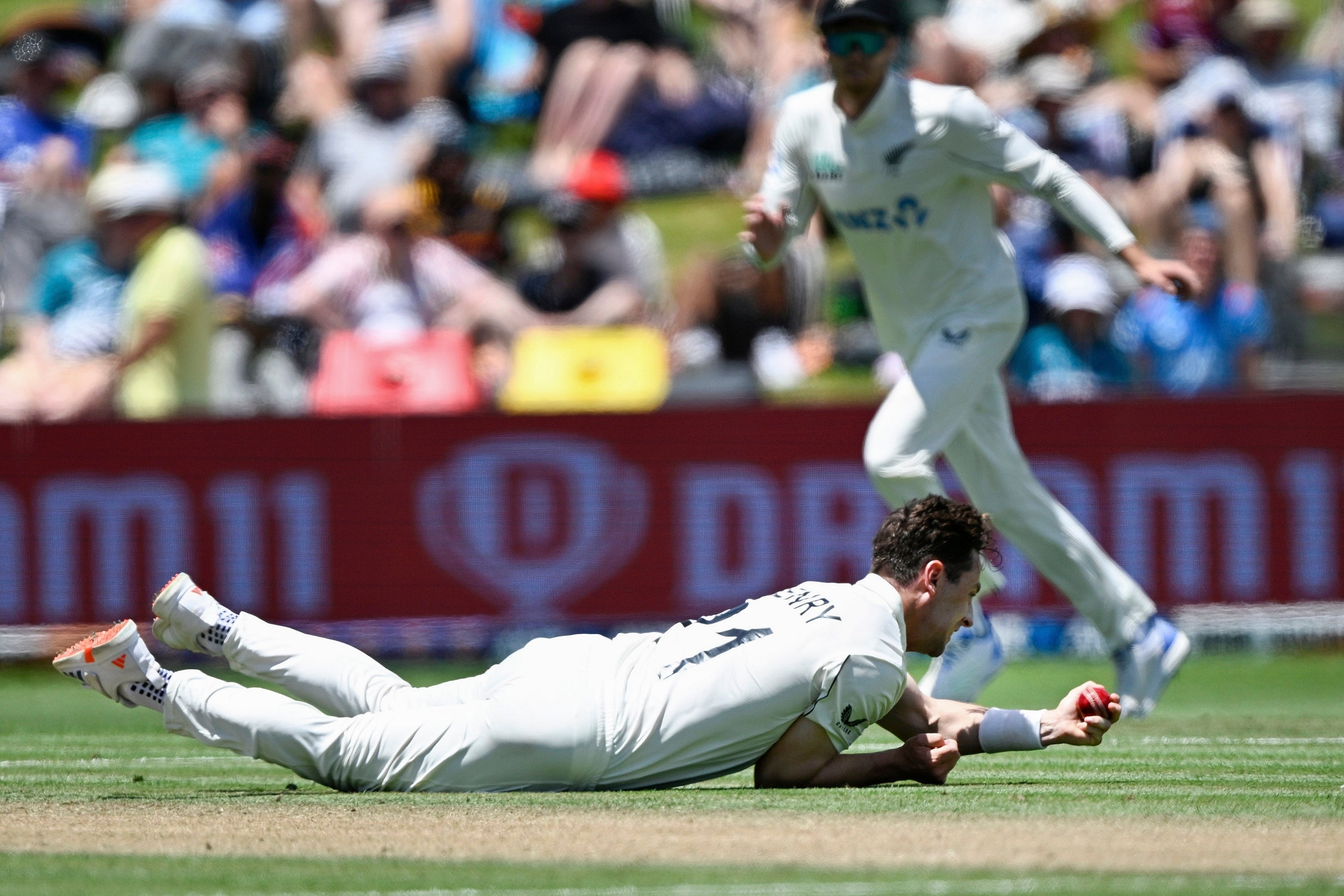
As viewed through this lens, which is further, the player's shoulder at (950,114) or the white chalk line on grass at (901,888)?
the player's shoulder at (950,114)

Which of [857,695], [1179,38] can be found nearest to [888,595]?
[857,695]

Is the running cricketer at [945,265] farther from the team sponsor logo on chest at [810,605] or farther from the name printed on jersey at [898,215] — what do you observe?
the team sponsor logo on chest at [810,605]

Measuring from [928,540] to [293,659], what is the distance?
6.60ft

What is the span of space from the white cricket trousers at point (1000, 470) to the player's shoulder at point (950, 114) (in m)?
0.80

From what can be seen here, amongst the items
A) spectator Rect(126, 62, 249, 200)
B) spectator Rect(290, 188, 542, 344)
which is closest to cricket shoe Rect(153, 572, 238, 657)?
spectator Rect(290, 188, 542, 344)

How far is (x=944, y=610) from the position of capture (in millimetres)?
5730

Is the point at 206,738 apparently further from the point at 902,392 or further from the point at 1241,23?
the point at 1241,23

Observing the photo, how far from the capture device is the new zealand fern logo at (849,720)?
550 centimetres

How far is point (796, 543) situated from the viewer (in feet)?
36.4

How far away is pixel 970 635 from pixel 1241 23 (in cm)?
872

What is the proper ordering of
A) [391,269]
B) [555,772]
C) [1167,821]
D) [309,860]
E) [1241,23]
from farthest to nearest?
[1241,23] < [391,269] < [555,772] < [1167,821] < [309,860]

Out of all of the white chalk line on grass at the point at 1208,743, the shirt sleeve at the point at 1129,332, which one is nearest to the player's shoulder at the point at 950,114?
the white chalk line on grass at the point at 1208,743

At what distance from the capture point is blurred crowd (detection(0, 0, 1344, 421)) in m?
12.0

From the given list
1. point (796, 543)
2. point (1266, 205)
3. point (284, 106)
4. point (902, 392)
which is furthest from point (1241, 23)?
point (902, 392)
